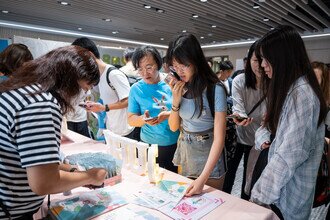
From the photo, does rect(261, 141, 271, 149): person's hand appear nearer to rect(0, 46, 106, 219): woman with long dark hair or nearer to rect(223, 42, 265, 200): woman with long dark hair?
rect(223, 42, 265, 200): woman with long dark hair

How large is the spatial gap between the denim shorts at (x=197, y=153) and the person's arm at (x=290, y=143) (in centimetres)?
33

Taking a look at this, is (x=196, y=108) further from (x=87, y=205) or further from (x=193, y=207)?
(x=87, y=205)

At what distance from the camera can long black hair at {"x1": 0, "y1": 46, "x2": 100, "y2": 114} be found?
83 centimetres

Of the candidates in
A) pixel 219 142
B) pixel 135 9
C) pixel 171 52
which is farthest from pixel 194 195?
pixel 135 9

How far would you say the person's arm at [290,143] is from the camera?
1.09 m

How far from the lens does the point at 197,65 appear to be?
1428mm

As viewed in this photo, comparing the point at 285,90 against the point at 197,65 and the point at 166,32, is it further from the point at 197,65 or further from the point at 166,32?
the point at 166,32

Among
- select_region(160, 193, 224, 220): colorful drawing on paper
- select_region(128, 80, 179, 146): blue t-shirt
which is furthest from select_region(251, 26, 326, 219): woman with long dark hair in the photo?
select_region(128, 80, 179, 146): blue t-shirt

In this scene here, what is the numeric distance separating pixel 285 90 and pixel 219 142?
0.44 metres

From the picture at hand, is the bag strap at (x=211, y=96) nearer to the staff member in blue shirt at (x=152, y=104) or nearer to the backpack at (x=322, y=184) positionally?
the staff member in blue shirt at (x=152, y=104)

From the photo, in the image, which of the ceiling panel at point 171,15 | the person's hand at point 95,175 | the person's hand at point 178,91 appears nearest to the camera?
the person's hand at point 95,175

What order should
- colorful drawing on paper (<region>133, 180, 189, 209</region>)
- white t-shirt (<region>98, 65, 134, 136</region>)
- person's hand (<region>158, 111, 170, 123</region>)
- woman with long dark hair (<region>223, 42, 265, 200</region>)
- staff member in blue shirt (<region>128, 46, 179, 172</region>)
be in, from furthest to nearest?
white t-shirt (<region>98, 65, 134, 136</region>) → woman with long dark hair (<region>223, 42, 265, 200</region>) → staff member in blue shirt (<region>128, 46, 179, 172</region>) → person's hand (<region>158, 111, 170, 123</region>) → colorful drawing on paper (<region>133, 180, 189, 209</region>)

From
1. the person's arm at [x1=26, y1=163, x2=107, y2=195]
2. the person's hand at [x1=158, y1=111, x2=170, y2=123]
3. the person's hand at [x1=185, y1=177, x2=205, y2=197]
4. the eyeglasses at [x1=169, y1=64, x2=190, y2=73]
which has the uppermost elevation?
the eyeglasses at [x1=169, y1=64, x2=190, y2=73]

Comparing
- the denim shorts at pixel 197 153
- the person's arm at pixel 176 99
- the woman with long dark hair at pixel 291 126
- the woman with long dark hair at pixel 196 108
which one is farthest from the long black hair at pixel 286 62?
the person's arm at pixel 176 99
